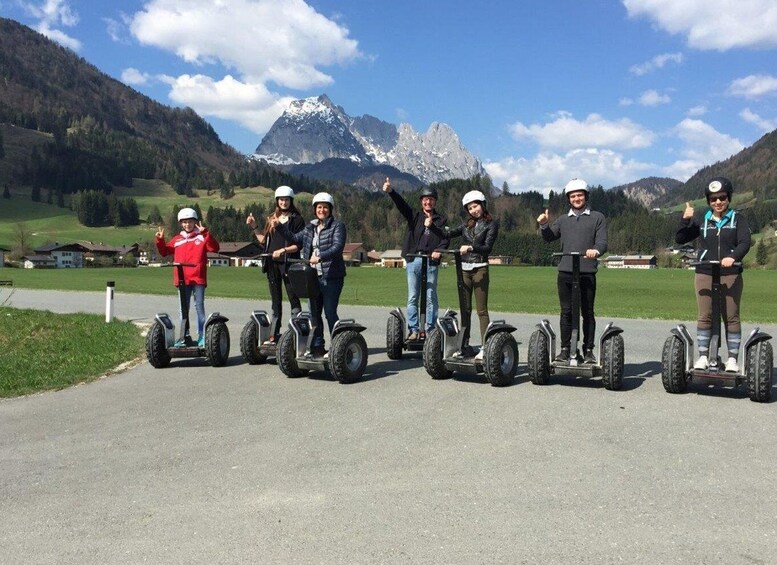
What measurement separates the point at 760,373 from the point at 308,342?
5.52 meters

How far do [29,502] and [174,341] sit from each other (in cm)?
593

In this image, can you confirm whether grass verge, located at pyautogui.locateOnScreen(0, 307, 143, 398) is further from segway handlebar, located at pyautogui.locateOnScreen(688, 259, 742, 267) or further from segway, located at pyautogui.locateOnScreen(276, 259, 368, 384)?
segway handlebar, located at pyautogui.locateOnScreen(688, 259, 742, 267)

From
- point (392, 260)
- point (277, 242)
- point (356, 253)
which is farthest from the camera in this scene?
point (356, 253)

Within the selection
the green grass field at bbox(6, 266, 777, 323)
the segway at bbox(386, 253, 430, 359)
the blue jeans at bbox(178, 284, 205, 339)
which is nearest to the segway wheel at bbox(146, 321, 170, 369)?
the blue jeans at bbox(178, 284, 205, 339)

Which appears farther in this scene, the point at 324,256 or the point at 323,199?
the point at 323,199

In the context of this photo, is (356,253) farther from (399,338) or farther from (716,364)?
(716,364)

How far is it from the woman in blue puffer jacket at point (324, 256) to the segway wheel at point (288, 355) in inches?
11.6

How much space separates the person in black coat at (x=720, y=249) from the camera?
7.69 m

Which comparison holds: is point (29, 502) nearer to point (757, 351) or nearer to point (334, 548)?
point (334, 548)

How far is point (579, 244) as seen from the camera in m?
8.61

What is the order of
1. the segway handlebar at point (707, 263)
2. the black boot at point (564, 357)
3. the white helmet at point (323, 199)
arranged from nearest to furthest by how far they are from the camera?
the segway handlebar at point (707, 263), the black boot at point (564, 357), the white helmet at point (323, 199)

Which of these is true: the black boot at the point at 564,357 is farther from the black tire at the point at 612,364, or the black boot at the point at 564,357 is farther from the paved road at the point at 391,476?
the black tire at the point at 612,364

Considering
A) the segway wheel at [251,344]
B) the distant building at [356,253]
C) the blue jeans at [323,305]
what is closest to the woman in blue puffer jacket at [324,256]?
the blue jeans at [323,305]

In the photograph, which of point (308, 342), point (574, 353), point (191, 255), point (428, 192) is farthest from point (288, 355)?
point (574, 353)
